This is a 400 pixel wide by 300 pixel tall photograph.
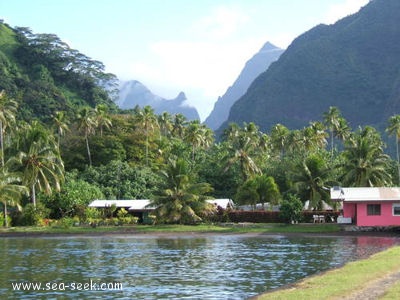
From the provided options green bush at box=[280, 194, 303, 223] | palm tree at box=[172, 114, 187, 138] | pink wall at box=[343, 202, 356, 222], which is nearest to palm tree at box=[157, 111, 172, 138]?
palm tree at box=[172, 114, 187, 138]

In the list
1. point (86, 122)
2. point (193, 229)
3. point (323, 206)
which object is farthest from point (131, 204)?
point (323, 206)

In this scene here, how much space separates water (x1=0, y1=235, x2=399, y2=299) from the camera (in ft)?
83.5

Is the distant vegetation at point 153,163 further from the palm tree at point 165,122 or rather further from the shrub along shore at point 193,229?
the shrub along shore at point 193,229

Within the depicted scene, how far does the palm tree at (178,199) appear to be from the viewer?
65.1m

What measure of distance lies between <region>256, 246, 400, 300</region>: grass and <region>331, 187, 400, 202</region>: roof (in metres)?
28.5

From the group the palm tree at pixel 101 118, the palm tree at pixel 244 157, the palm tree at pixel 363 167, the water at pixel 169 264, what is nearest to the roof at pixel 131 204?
the palm tree at pixel 244 157

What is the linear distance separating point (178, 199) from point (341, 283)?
43.2 m

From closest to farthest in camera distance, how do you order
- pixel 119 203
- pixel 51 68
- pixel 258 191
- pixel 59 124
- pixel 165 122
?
pixel 119 203, pixel 258 191, pixel 59 124, pixel 165 122, pixel 51 68

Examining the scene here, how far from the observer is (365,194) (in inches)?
2363

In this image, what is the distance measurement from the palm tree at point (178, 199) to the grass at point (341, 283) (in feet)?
119

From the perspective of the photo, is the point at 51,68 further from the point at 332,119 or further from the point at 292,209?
the point at 292,209

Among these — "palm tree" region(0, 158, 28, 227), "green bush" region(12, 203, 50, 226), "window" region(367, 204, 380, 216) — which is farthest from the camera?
"green bush" region(12, 203, 50, 226)

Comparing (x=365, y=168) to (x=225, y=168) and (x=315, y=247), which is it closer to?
(x=225, y=168)

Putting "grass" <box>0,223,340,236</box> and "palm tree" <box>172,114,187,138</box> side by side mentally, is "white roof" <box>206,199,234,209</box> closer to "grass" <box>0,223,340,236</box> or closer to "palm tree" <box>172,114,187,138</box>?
"grass" <box>0,223,340,236</box>
